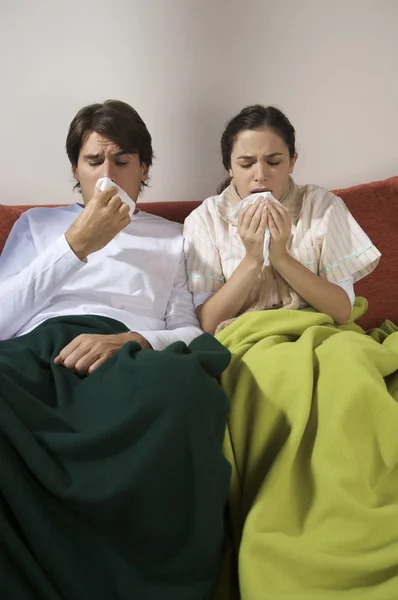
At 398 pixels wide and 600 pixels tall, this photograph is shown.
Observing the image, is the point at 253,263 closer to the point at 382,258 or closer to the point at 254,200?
the point at 254,200

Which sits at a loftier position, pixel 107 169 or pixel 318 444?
pixel 107 169

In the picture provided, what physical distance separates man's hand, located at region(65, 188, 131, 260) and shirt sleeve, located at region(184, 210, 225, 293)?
0.77ft

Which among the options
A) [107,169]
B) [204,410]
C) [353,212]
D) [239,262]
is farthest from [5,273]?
[353,212]

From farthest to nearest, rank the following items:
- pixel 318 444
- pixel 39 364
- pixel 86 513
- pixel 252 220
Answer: pixel 252 220 < pixel 39 364 < pixel 318 444 < pixel 86 513

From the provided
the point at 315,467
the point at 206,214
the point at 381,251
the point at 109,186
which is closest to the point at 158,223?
the point at 206,214

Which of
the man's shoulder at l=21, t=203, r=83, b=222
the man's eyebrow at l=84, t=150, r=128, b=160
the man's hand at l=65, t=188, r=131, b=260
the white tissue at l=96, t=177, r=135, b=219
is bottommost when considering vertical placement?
the man's shoulder at l=21, t=203, r=83, b=222

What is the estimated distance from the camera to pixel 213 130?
1614mm

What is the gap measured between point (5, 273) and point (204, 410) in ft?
2.17

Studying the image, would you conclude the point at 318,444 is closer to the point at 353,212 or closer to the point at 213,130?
the point at 353,212

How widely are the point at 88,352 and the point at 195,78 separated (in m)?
0.98

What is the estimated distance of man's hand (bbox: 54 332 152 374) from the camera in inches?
36.5

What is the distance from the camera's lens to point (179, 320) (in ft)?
4.04

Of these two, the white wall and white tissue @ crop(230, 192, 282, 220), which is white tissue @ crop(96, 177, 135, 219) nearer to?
white tissue @ crop(230, 192, 282, 220)

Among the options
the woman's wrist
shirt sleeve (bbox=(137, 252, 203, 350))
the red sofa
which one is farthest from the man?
the red sofa
